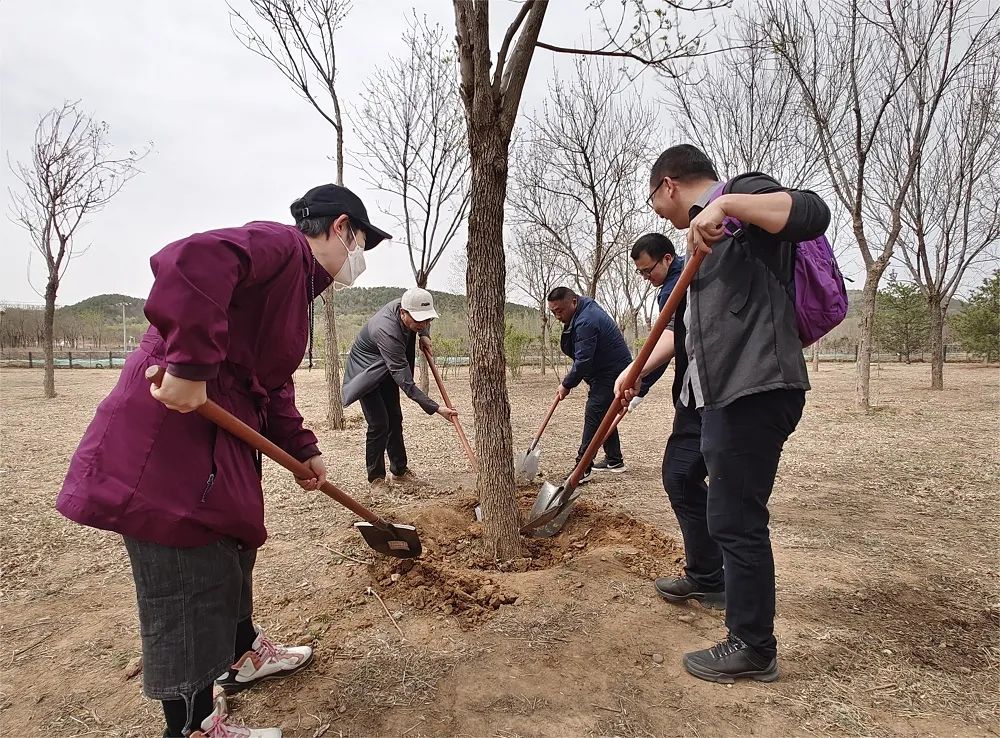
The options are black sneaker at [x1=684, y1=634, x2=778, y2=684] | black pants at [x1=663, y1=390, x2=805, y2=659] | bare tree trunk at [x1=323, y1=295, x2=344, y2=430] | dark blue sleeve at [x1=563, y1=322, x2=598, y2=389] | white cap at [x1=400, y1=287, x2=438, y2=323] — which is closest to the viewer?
black pants at [x1=663, y1=390, x2=805, y2=659]

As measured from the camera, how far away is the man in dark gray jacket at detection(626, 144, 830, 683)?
1.86 m

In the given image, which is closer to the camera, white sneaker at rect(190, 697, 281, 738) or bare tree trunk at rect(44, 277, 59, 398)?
white sneaker at rect(190, 697, 281, 738)

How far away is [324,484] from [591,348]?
339 centimetres

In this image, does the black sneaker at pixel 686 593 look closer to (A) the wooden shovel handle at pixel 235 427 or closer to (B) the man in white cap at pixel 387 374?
(A) the wooden shovel handle at pixel 235 427

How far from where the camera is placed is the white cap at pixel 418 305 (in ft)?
14.9

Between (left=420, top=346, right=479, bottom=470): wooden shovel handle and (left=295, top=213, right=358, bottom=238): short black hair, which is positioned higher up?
(left=295, top=213, right=358, bottom=238): short black hair

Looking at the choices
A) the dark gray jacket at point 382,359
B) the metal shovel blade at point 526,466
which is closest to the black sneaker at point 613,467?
the metal shovel blade at point 526,466

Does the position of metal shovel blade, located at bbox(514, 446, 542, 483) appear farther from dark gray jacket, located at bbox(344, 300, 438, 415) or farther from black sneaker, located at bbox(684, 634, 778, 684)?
black sneaker, located at bbox(684, 634, 778, 684)

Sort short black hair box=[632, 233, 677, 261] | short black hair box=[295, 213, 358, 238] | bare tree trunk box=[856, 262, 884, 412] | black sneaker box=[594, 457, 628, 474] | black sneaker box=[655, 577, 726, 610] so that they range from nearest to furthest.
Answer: short black hair box=[295, 213, 358, 238], black sneaker box=[655, 577, 726, 610], short black hair box=[632, 233, 677, 261], black sneaker box=[594, 457, 628, 474], bare tree trunk box=[856, 262, 884, 412]

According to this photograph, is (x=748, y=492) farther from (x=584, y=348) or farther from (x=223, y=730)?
(x=584, y=348)

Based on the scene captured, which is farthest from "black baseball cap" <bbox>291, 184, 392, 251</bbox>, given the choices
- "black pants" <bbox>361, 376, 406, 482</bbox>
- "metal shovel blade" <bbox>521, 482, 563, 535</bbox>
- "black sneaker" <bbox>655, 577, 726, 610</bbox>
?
"black pants" <bbox>361, 376, 406, 482</bbox>

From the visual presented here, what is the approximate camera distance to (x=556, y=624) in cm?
241

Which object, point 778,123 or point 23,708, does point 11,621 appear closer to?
point 23,708

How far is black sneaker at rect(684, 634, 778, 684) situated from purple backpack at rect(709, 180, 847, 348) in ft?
3.84
